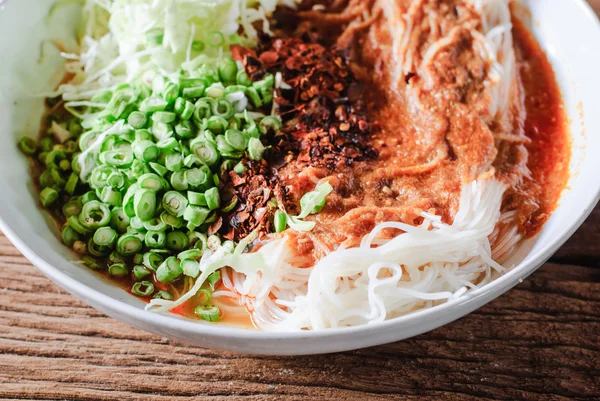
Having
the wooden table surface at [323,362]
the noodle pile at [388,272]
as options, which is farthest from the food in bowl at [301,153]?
the wooden table surface at [323,362]

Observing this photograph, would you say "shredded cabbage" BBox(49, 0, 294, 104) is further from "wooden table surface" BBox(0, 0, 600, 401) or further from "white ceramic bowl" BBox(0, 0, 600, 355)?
"wooden table surface" BBox(0, 0, 600, 401)

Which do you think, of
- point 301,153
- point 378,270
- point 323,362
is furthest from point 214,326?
point 301,153

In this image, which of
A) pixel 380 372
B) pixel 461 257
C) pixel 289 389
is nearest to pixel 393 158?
pixel 461 257

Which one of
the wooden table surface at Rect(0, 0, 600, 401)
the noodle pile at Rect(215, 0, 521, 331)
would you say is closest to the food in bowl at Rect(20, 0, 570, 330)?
the noodle pile at Rect(215, 0, 521, 331)

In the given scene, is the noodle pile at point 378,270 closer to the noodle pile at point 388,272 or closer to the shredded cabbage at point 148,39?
the noodle pile at point 388,272

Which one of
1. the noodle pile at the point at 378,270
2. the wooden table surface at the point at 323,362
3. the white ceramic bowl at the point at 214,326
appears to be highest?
A: the white ceramic bowl at the point at 214,326

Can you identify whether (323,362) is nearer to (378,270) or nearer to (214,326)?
(378,270)
